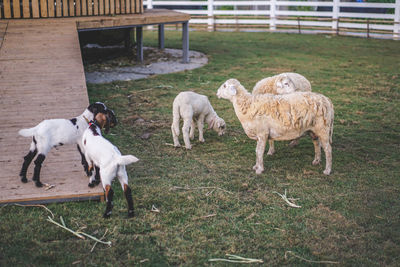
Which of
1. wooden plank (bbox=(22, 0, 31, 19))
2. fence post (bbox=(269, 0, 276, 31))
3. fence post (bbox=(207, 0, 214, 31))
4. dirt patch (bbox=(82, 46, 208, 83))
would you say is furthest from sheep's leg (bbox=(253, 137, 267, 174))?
fence post (bbox=(269, 0, 276, 31))

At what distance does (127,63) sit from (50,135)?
919 cm

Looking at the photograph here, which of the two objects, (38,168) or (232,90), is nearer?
(38,168)

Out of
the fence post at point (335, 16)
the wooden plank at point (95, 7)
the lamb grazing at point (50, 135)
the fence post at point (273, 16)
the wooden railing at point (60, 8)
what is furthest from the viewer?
the fence post at point (273, 16)

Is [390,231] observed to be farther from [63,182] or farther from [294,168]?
[63,182]

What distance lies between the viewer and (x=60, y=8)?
11.4m

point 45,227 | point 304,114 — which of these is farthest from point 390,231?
point 45,227

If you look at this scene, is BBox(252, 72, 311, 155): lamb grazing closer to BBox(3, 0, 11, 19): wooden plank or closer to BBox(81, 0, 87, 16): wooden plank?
BBox(81, 0, 87, 16): wooden plank

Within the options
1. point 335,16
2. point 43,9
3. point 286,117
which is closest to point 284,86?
point 286,117

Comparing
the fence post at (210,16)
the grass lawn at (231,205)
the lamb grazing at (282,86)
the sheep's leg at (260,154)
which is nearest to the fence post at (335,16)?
the fence post at (210,16)

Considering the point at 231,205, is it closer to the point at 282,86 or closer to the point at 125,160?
the point at 125,160

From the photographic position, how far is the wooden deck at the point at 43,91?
5.09 m

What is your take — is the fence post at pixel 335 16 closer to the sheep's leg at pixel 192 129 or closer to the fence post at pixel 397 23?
the fence post at pixel 397 23

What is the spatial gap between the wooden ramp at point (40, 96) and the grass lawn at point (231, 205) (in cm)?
30

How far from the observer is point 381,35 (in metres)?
20.3
